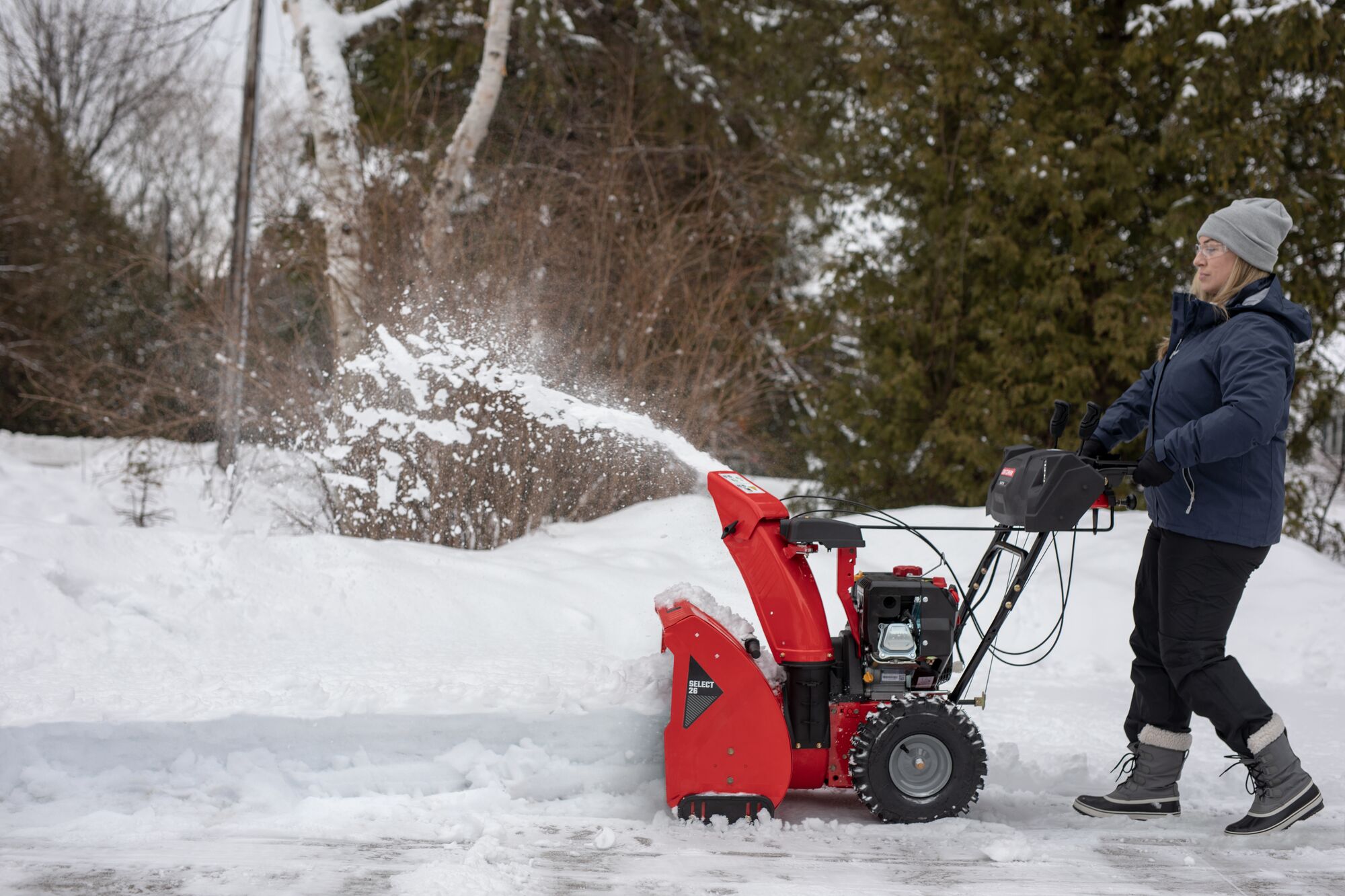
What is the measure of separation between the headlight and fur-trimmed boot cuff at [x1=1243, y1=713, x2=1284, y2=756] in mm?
1023

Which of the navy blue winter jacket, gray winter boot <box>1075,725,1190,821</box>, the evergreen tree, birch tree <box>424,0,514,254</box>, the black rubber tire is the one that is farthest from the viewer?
the evergreen tree

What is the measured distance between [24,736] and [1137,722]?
3487mm

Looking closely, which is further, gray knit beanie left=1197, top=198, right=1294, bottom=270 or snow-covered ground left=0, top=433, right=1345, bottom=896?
gray knit beanie left=1197, top=198, right=1294, bottom=270

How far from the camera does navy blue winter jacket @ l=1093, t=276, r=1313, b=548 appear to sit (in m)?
2.84

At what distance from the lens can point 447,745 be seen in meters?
3.32

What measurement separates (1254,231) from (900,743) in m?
1.80

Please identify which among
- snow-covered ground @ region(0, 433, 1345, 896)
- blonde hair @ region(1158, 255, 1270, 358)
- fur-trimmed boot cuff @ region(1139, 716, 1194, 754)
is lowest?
snow-covered ground @ region(0, 433, 1345, 896)

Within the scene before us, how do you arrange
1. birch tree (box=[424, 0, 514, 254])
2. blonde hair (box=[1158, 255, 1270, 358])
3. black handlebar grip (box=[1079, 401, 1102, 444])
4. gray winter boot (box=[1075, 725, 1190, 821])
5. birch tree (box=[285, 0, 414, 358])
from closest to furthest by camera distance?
1. blonde hair (box=[1158, 255, 1270, 358])
2. gray winter boot (box=[1075, 725, 1190, 821])
3. black handlebar grip (box=[1079, 401, 1102, 444])
4. birch tree (box=[285, 0, 414, 358])
5. birch tree (box=[424, 0, 514, 254])

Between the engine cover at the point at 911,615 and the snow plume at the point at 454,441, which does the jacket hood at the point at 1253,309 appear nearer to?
the engine cover at the point at 911,615

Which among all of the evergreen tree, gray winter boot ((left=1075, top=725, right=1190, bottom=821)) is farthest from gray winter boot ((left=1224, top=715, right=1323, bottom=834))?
the evergreen tree

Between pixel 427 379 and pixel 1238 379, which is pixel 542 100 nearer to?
pixel 427 379

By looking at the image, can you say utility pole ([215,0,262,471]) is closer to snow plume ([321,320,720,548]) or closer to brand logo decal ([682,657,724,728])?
snow plume ([321,320,720,548])

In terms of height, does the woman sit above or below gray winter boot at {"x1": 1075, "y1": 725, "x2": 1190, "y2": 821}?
above

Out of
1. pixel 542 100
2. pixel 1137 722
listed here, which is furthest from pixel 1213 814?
pixel 542 100
